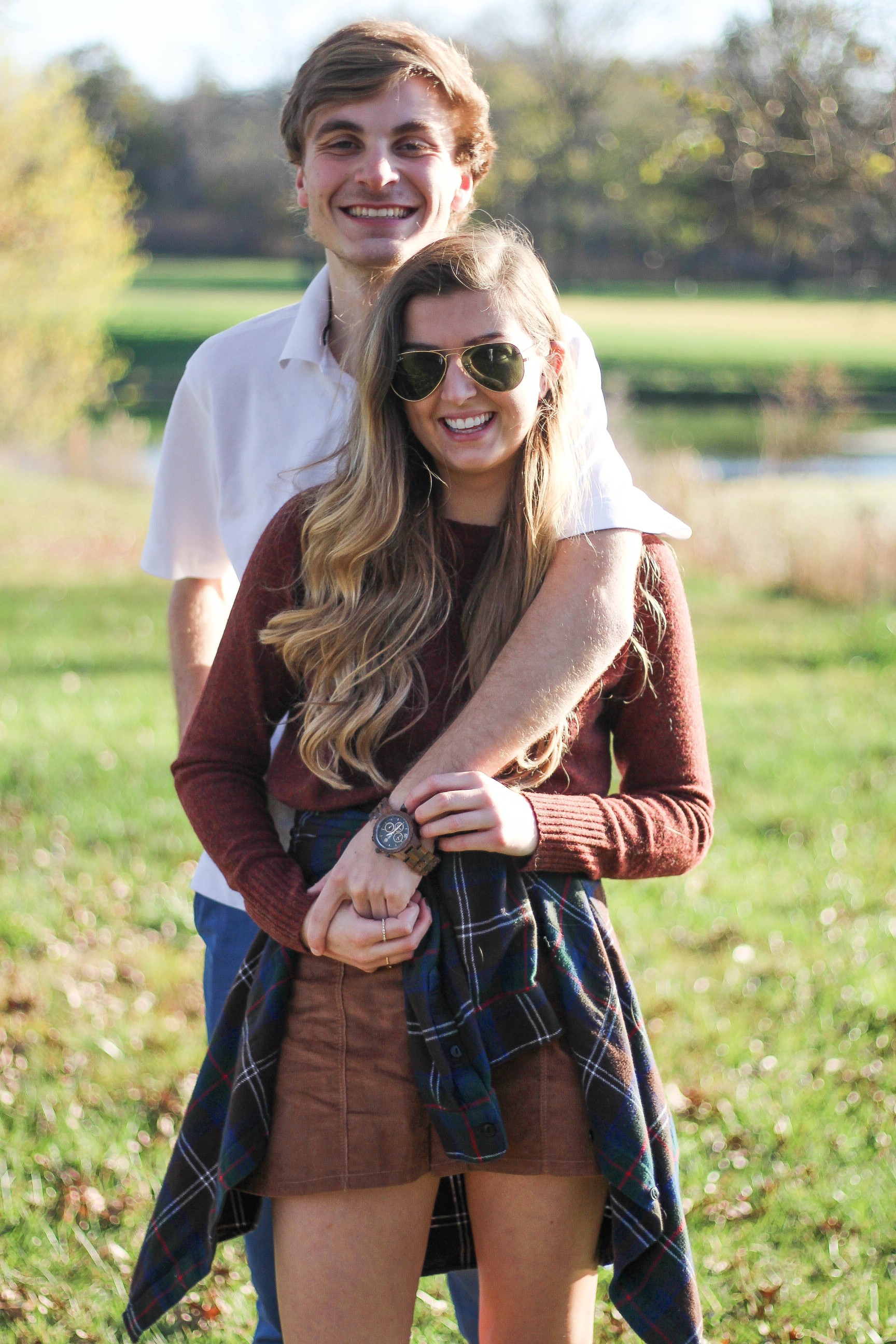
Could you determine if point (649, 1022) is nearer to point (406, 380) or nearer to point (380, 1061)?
point (380, 1061)

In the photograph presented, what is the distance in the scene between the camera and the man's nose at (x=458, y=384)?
6.30ft

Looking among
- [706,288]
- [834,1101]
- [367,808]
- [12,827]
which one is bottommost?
[834,1101]

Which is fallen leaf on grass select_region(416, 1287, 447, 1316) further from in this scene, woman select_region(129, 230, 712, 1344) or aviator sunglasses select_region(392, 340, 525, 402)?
aviator sunglasses select_region(392, 340, 525, 402)

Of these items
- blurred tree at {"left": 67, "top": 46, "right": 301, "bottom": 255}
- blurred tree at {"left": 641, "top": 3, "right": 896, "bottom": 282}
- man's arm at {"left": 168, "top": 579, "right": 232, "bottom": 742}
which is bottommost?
man's arm at {"left": 168, "top": 579, "right": 232, "bottom": 742}

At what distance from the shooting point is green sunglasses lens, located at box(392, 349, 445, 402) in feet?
6.32

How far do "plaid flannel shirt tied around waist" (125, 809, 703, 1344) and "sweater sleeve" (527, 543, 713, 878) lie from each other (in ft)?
0.33

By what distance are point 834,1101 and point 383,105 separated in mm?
3041

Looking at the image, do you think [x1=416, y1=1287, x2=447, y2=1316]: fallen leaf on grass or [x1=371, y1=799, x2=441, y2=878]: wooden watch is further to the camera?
[x1=416, y1=1287, x2=447, y2=1316]: fallen leaf on grass

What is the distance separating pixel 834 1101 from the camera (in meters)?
3.73

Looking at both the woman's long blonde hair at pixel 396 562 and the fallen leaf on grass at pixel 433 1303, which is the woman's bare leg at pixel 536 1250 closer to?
the woman's long blonde hair at pixel 396 562

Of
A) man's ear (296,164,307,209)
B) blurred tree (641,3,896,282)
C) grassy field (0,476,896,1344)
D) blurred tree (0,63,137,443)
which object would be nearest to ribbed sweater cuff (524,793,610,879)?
man's ear (296,164,307,209)

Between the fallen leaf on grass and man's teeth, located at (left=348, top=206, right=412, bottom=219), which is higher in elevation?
man's teeth, located at (left=348, top=206, right=412, bottom=219)

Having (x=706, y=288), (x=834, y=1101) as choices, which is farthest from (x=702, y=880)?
(x=706, y=288)

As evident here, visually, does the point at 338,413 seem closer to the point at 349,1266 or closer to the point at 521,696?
Answer: the point at 521,696
